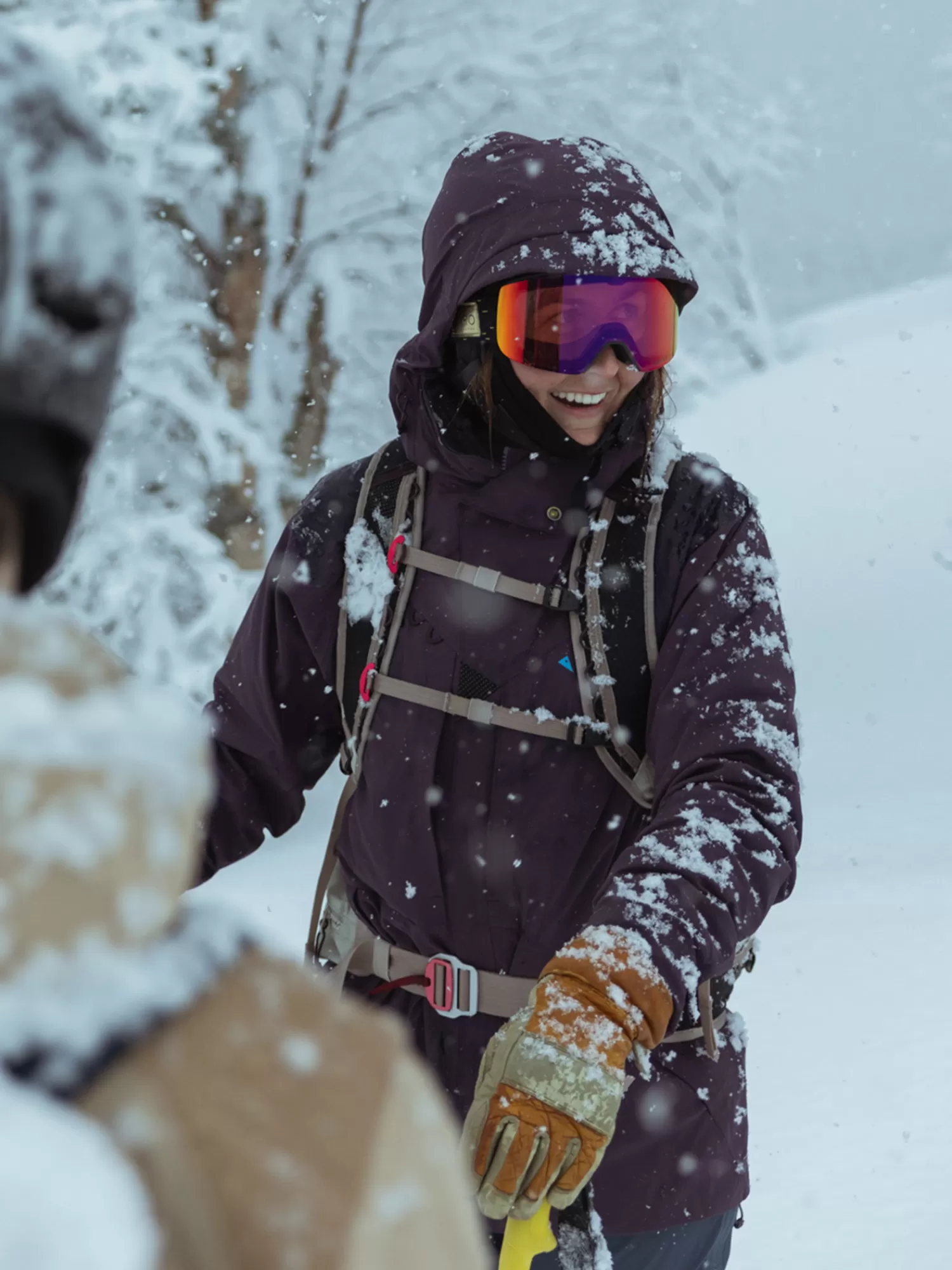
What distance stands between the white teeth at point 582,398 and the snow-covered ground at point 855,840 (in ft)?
5.13

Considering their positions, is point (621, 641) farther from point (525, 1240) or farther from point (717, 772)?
point (525, 1240)

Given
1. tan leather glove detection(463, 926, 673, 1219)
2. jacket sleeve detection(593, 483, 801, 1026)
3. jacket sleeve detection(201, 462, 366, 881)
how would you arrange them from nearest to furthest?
tan leather glove detection(463, 926, 673, 1219) → jacket sleeve detection(593, 483, 801, 1026) → jacket sleeve detection(201, 462, 366, 881)

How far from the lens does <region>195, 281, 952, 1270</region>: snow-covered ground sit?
4641 millimetres

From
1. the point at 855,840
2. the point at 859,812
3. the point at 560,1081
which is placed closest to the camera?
the point at 560,1081

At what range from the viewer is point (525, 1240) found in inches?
67.5

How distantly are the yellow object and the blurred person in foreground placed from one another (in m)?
1.21

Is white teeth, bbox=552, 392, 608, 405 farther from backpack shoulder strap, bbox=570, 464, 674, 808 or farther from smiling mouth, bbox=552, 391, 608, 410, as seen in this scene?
backpack shoulder strap, bbox=570, 464, 674, 808

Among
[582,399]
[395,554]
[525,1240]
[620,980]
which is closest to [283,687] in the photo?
[395,554]

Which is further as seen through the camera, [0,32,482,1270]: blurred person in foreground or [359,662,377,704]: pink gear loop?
[359,662,377,704]: pink gear loop

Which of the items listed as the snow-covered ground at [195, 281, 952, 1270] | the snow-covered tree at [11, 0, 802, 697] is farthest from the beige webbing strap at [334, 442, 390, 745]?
the snow-covered tree at [11, 0, 802, 697]

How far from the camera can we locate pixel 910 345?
19750 millimetres

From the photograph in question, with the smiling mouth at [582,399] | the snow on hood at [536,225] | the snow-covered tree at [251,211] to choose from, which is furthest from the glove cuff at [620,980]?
the snow-covered tree at [251,211]

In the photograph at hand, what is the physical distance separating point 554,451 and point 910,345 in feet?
62.5

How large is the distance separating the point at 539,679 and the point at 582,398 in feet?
1.83
